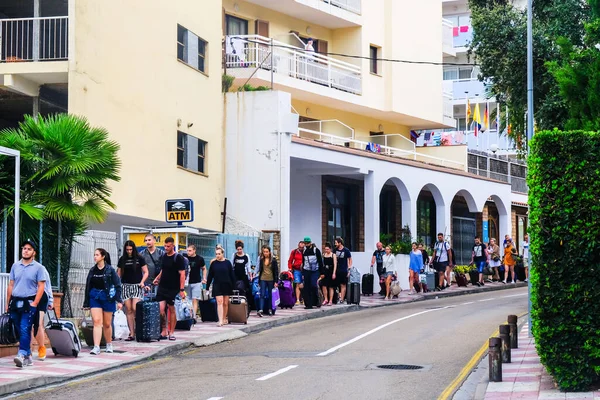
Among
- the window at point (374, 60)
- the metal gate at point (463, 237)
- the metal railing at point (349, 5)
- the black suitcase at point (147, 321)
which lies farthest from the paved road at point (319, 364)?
the metal gate at point (463, 237)

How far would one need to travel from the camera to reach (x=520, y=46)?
30.3 metres

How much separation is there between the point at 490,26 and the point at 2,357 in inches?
707

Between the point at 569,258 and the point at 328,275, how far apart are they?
16.3 meters

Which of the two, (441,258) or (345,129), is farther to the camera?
(345,129)

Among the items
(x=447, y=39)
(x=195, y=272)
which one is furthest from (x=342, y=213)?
(x=195, y=272)

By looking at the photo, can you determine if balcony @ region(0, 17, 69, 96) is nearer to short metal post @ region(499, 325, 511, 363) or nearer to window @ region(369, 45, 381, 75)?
short metal post @ region(499, 325, 511, 363)

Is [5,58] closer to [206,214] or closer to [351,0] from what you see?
[206,214]

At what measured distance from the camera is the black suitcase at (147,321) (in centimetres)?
2008

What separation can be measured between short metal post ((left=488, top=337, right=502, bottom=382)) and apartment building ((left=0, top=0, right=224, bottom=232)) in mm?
13936

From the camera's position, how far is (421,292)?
36.0 meters

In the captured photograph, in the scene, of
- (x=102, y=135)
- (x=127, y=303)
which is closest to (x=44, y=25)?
(x=102, y=135)

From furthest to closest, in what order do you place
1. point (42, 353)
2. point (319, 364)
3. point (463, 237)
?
1. point (463, 237)
2. point (42, 353)
3. point (319, 364)

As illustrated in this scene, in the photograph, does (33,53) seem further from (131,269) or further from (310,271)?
(310,271)

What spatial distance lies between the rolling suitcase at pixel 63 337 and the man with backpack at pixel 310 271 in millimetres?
10466
